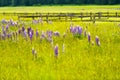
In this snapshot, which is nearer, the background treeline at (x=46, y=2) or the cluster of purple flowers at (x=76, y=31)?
the cluster of purple flowers at (x=76, y=31)

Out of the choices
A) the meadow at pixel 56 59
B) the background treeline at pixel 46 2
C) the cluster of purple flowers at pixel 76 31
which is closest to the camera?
the meadow at pixel 56 59

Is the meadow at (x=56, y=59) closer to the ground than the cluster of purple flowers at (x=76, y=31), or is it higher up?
closer to the ground

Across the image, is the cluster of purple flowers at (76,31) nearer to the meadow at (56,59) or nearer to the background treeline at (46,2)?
the meadow at (56,59)

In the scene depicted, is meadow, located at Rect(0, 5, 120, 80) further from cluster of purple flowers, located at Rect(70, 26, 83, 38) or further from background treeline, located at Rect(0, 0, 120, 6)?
background treeline, located at Rect(0, 0, 120, 6)

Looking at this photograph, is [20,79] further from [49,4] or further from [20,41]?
[49,4]

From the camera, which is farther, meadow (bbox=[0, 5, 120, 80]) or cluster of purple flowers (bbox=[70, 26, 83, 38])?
cluster of purple flowers (bbox=[70, 26, 83, 38])

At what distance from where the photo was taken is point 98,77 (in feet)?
23.5

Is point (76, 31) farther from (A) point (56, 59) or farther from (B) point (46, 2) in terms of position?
(B) point (46, 2)

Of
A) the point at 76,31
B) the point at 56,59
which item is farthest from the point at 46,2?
the point at 56,59

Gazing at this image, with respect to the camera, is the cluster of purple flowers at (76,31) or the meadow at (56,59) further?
the cluster of purple flowers at (76,31)

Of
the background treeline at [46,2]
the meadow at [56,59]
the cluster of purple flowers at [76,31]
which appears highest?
the cluster of purple flowers at [76,31]

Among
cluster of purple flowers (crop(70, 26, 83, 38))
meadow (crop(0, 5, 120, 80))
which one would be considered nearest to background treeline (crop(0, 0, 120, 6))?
cluster of purple flowers (crop(70, 26, 83, 38))

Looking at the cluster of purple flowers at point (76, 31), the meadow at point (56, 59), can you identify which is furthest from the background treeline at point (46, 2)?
the meadow at point (56, 59)

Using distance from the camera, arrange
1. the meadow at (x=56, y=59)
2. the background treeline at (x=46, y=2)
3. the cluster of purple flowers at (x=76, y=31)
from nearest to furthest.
A: the meadow at (x=56, y=59) → the cluster of purple flowers at (x=76, y=31) → the background treeline at (x=46, y=2)
